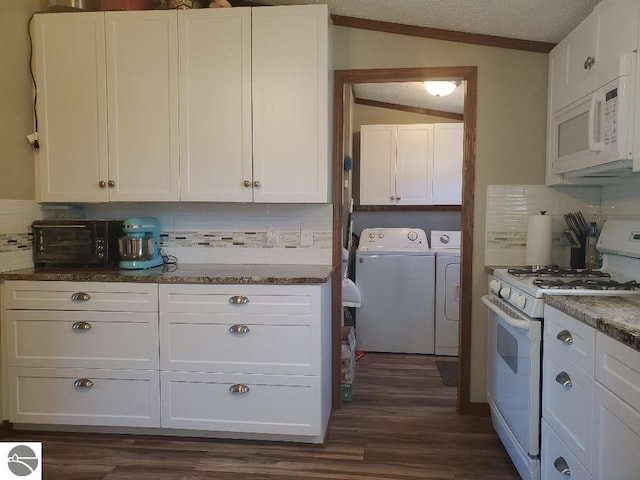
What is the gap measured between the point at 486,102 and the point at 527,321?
4.51 feet

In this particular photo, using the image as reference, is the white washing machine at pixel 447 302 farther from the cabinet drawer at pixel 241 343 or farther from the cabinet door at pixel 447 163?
the cabinet drawer at pixel 241 343

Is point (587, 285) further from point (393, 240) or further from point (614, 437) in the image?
point (393, 240)

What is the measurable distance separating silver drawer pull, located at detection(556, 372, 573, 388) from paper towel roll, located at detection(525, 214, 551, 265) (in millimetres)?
931

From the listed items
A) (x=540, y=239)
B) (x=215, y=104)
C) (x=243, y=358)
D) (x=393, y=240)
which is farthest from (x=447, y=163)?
(x=243, y=358)

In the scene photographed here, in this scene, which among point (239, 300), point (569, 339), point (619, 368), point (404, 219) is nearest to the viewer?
point (619, 368)

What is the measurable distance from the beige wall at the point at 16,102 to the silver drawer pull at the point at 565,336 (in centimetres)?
269

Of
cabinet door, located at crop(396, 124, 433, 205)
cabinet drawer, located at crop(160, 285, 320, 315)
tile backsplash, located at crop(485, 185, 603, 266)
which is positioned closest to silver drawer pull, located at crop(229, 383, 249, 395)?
cabinet drawer, located at crop(160, 285, 320, 315)

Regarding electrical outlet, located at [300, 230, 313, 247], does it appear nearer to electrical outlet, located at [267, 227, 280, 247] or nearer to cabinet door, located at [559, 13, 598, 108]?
electrical outlet, located at [267, 227, 280, 247]

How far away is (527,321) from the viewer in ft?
5.90

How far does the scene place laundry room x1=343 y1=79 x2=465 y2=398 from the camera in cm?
377

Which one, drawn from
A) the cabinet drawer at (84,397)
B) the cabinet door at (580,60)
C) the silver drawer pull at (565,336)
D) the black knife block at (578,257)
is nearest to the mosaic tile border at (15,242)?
the cabinet drawer at (84,397)

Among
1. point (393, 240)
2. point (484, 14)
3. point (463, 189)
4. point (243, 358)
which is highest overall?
point (484, 14)

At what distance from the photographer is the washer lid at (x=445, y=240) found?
401cm

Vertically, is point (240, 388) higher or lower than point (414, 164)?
lower
